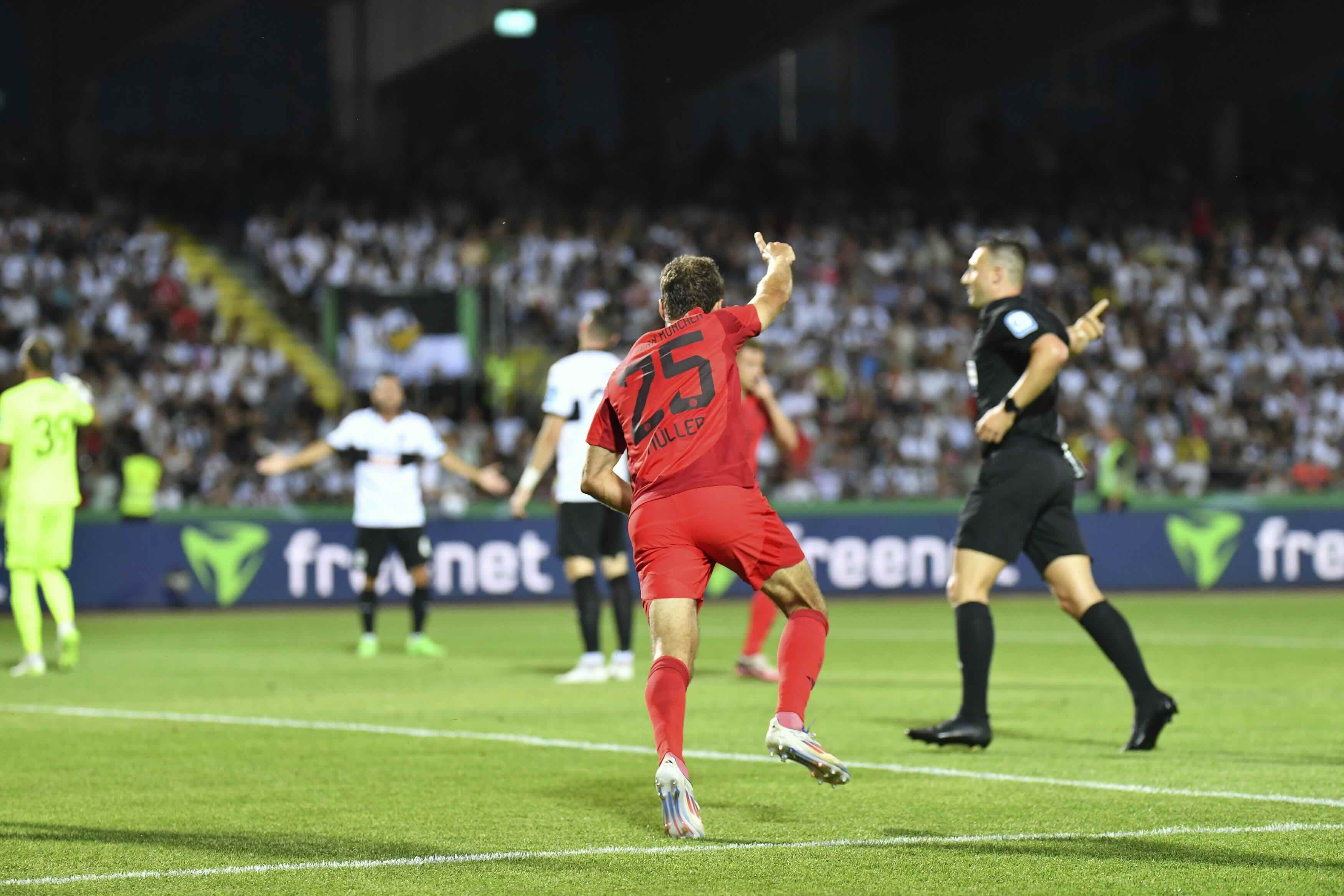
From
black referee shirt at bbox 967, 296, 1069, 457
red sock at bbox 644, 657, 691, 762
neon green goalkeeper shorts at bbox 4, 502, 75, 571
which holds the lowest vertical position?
red sock at bbox 644, 657, 691, 762

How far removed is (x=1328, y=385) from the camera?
28.9m

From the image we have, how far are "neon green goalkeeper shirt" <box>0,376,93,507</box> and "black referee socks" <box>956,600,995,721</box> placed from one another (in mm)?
6699

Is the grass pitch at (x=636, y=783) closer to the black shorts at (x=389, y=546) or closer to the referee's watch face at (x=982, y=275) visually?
the black shorts at (x=389, y=546)

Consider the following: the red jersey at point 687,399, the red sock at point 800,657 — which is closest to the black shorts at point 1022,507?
the red sock at point 800,657

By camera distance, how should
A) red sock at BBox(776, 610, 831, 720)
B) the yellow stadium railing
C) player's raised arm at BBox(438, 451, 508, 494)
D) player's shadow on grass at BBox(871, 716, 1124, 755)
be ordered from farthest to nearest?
1. the yellow stadium railing
2. player's raised arm at BBox(438, 451, 508, 494)
3. player's shadow on grass at BBox(871, 716, 1124, 755)
4. red sock at BBox(776, 610, 831, 720)

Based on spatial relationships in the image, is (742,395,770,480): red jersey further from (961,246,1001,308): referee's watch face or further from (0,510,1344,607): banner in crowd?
(0,510,1344,607): banner in crowd

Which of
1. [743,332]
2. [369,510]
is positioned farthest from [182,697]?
[743,332]

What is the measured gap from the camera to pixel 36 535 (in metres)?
12.4

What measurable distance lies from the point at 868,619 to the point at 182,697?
357 inches

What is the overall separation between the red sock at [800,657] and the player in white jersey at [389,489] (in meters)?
8.31

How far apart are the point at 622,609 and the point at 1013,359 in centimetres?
445

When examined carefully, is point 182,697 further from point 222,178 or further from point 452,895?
point 222,178

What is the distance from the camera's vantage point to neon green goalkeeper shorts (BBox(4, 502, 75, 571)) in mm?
12391

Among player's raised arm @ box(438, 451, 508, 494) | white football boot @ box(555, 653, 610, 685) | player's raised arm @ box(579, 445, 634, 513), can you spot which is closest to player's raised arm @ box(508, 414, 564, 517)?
player's raised arm @ box(438, 451, 508, 494)
